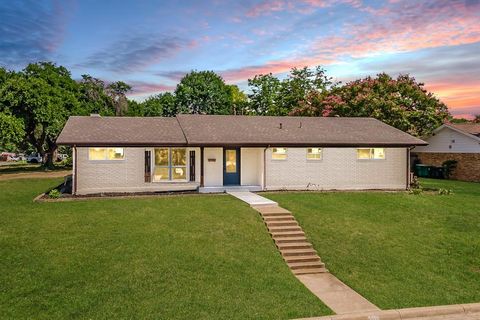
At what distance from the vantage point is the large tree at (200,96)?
60.5 m

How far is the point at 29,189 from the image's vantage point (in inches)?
943

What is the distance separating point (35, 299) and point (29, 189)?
16.9 meters

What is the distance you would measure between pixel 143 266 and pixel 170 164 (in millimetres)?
11258

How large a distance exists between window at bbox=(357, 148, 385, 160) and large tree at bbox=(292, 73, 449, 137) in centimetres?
1592

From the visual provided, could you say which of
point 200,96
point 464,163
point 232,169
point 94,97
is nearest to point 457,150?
point 464,163

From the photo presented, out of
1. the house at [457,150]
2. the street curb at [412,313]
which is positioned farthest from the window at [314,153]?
the house at [457,150]

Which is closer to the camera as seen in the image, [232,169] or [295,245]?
[295,245]

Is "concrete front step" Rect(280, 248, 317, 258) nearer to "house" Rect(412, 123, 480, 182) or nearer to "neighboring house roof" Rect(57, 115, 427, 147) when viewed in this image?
"neighboring house roof" Rect(57, 115, 427, 147)

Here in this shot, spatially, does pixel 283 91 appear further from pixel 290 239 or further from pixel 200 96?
pixel 290 239

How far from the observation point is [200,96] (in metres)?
60.8

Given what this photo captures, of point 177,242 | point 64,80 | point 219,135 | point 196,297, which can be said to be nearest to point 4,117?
point 64,80

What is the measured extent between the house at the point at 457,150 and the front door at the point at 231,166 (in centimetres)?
2213

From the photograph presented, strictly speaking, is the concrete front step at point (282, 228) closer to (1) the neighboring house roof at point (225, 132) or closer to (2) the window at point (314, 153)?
(1) the neighboring house roof at point (225, 132)

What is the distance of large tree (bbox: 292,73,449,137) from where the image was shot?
3934cm
